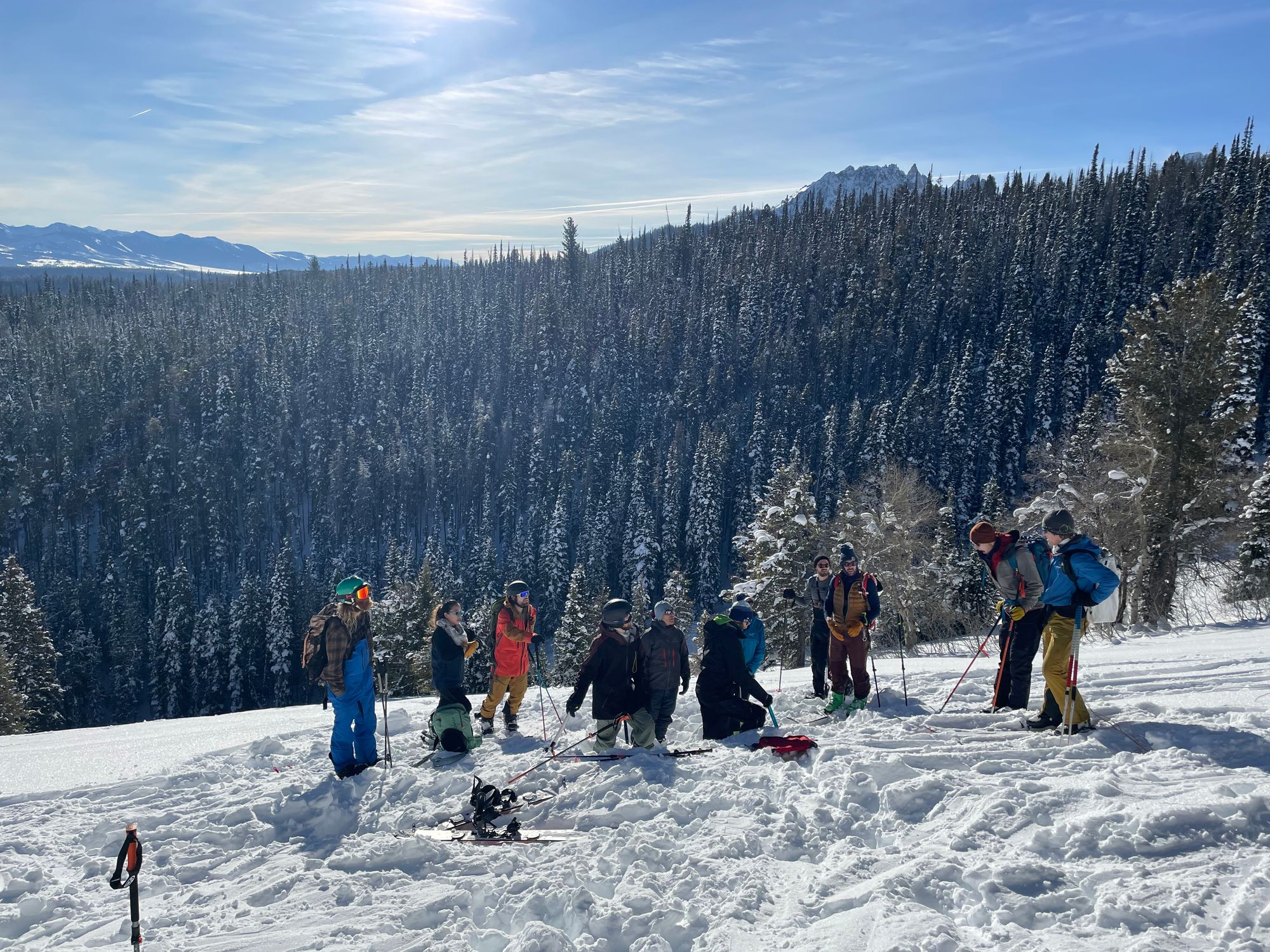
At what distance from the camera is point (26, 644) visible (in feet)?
119

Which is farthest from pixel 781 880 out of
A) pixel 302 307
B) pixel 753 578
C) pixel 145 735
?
pixel 302 307

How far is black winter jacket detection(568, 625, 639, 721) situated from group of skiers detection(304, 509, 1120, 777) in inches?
0.6

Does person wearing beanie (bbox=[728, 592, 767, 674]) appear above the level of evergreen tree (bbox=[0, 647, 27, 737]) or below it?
above

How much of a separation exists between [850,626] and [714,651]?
195 centimetres

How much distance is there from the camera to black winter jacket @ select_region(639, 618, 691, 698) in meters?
8.72

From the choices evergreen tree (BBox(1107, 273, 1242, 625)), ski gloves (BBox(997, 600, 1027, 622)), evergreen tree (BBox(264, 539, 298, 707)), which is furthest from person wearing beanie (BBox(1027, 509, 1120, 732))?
evergreen tree (BBox(264, 539, 298, 707))

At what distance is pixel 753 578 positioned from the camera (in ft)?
92.3

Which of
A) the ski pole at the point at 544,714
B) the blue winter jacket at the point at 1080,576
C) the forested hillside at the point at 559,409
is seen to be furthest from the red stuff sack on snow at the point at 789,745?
the forested hillside at the point at 559,409

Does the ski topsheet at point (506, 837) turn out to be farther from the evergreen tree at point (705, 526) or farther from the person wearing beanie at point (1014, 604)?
the evergreen tree at point (705, 526)

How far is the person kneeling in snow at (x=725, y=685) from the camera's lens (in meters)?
8.92

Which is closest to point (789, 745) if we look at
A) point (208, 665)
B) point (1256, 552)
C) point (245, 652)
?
point (1256, 552)

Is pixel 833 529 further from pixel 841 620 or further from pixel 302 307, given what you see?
pixel 302 307

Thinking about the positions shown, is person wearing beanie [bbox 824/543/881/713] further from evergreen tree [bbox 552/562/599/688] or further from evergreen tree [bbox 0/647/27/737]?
evergreen tree [bbox 0/647/27/737]

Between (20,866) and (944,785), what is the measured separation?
340 inches
